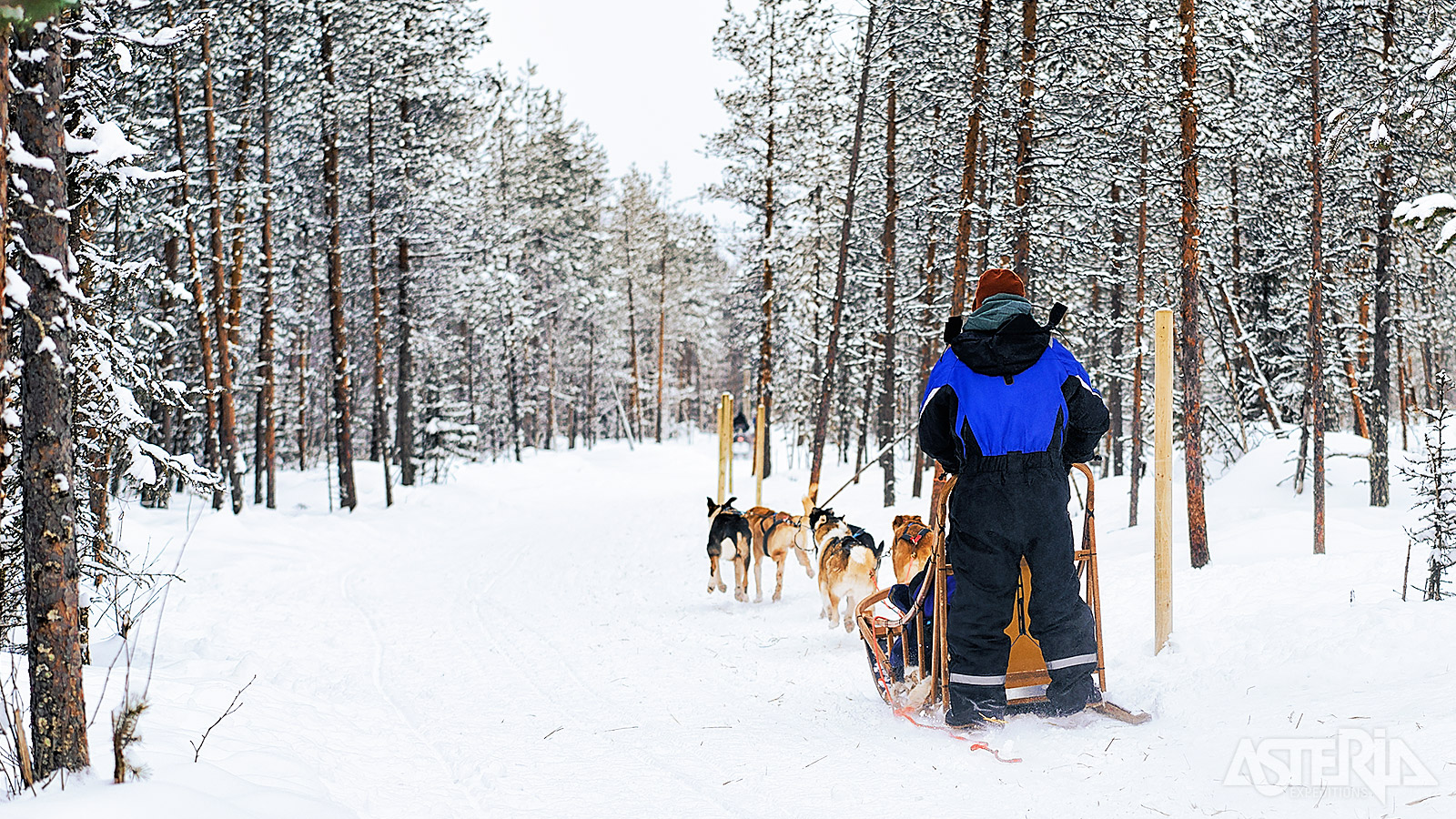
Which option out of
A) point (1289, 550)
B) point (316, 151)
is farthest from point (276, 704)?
point (316, 151)

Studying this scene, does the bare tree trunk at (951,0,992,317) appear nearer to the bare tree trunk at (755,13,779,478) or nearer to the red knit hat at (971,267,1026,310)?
the red knit hat at (971,267,1026,310)

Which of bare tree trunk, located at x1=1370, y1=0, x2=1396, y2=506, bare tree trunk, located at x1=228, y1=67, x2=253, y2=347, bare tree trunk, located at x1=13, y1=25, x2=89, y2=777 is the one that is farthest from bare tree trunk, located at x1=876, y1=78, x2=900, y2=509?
bare tree trunk, located at x1=13, y1=25, x2=89, y2=777

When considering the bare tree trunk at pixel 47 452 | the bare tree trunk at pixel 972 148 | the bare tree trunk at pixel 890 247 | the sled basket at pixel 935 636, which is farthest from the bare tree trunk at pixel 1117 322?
the bare tree trunk at pixel 47 452

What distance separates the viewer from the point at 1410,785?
352 centimetres

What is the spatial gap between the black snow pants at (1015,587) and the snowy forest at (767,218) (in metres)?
2.53

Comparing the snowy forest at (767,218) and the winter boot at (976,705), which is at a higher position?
the snowy forest at (767,218)

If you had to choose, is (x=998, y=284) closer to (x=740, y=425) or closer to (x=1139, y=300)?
(x=1139, y=300)

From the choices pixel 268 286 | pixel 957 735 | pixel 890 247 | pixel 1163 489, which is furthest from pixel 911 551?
pixel 268 286

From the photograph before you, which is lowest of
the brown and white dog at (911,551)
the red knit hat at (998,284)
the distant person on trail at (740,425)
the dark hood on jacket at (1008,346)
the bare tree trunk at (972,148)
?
the brown and white dog at (911,551)

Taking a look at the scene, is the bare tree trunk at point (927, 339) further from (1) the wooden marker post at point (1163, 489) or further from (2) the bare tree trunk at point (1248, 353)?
(1) the wooden marker post at point (1163, 489)

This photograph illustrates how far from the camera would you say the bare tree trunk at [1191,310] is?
30.8 feet

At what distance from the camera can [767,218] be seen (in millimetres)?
26031

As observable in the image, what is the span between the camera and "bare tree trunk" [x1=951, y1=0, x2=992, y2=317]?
13.3 metres

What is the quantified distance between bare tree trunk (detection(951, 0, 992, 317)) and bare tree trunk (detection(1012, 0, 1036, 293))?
0.52m
